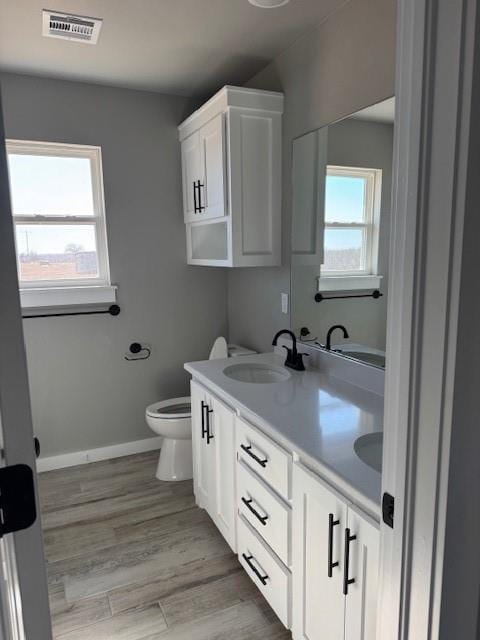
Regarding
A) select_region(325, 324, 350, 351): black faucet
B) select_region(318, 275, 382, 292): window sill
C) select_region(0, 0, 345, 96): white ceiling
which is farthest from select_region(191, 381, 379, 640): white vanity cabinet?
select_region(0, 0, 345, 96): white ceiling

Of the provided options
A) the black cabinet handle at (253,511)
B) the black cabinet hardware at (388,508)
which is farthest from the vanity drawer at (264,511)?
the black cabinet hardware at (388,508)

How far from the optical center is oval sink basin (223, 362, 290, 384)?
2.34m

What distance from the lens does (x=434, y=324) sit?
0.73 meters

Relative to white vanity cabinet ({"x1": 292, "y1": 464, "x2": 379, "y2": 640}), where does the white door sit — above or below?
above

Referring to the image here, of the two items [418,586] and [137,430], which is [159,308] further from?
[418,586]

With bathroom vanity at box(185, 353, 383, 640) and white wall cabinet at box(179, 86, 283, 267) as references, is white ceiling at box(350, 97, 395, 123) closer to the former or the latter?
white wall cabinet at box(179, 86, 283, 267)

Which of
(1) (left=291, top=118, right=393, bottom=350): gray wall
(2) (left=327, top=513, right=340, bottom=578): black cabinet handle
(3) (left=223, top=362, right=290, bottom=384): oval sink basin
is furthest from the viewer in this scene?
(3) (left=223, top=362, right=290, bottom=384): oval sink basin

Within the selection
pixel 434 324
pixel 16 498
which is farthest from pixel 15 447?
pixel 434 324

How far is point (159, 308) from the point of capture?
3.15 meters

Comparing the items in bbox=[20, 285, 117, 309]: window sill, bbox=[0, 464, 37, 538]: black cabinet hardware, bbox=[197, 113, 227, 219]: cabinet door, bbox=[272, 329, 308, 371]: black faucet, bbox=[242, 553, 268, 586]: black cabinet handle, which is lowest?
bbox=[242, 553, 268, 586]: black cabinet handle

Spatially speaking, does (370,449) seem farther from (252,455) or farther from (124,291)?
(124,291)

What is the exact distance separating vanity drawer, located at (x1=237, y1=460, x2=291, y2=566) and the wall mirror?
713mm

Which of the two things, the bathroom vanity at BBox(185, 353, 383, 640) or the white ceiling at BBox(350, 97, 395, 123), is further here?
the white ceiling at BBox(350, 97, 395, 123)

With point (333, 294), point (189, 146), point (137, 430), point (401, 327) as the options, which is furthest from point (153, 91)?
point (401, 327)
